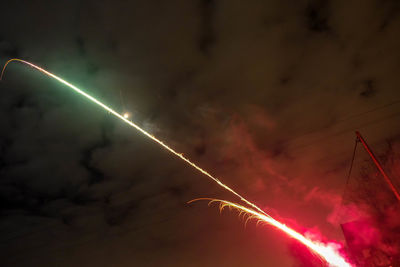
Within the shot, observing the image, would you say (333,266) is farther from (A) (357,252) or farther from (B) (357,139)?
(B) (357,139)

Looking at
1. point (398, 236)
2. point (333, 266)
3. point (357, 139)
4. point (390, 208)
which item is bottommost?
point (357, 139)

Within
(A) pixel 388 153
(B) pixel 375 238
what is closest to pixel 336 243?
(B) pixel 375 238

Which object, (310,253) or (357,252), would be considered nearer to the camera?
(357,252)

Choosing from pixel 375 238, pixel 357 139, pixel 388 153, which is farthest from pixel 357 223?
pixel 357 139

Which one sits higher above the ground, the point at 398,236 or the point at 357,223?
the point at 357,223

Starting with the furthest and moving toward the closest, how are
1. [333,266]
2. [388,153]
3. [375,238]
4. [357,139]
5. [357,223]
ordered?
[357,223] → [375,238] → [333,266] → [388,153] → [357,139]

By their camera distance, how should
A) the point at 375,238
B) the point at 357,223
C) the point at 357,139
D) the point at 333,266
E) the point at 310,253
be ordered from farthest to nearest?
the point at 310,253, the point at 357,223, the point at 375,238, the point at 333,266, the point at 357,139

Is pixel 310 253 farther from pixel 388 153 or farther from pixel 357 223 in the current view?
pixel 388 153

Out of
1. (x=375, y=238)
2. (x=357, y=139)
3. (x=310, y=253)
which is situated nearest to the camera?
(x=357, y=139)

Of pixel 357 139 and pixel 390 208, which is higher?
pixel 390 208
